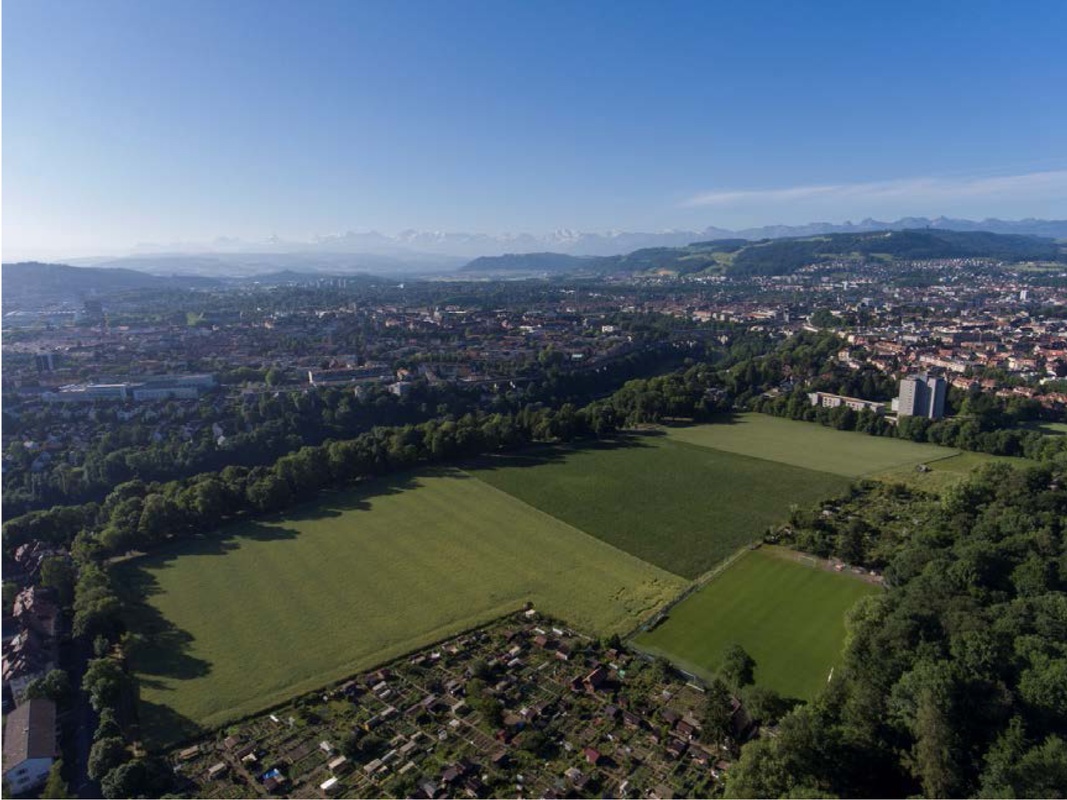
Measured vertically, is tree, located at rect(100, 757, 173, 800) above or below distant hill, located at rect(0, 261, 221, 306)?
below

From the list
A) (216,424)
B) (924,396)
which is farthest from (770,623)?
(216,424)

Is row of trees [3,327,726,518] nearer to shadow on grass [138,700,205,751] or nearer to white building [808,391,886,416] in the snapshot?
white building [808,391,886,416]

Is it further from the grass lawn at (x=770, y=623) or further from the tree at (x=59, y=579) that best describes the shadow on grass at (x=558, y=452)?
the tree at (x=59, y=579)

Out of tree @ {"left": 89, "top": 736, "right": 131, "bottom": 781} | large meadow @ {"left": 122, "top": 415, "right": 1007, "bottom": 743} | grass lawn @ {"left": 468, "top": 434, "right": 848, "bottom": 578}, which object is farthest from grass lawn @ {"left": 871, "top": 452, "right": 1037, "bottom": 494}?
tree @ {"left": 89, "top": 736, "right": 131, "bottom": 781}

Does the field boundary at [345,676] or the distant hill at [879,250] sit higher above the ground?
the distant hill at [879,250]

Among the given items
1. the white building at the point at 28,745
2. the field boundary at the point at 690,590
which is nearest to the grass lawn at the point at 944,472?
the field boundary at the point at 690,590

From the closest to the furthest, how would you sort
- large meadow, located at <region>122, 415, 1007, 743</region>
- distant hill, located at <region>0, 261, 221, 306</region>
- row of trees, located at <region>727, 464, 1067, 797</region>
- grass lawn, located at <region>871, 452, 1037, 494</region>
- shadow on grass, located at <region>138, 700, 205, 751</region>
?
row of trees, located at <region>727, 464, 1067, 797</region> < shadow on grass, located at <region>138, 700, 205, 751</region> < large meadow, located at <region>122, 415, 1007, 743</region> < grass lawn, located at <region>871, 452, 1037, 494</region> < distant hill, located at <region>0, 261, 221, 306</region>

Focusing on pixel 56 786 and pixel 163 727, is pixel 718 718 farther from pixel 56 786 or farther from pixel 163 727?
pixel 56 786
